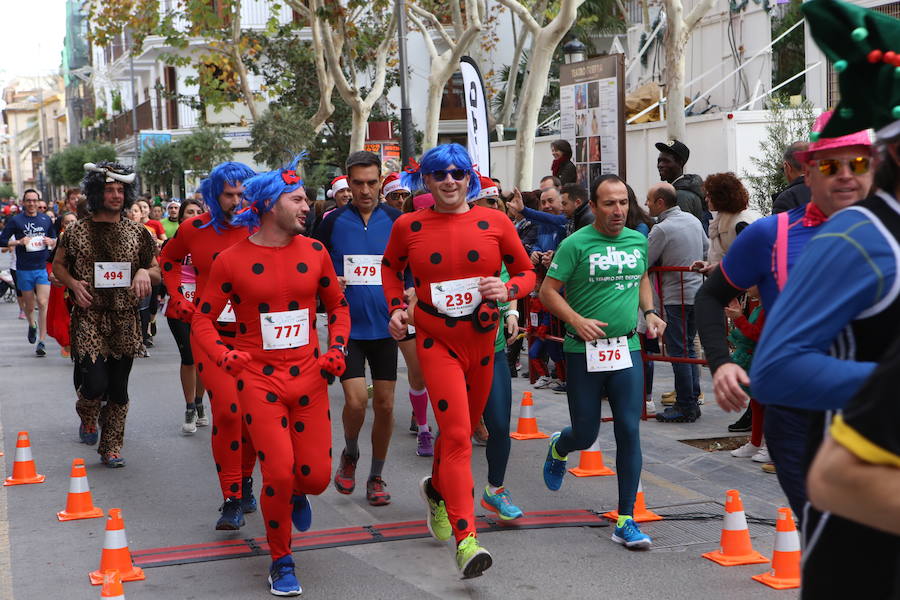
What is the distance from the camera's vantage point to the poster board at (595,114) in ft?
41.3

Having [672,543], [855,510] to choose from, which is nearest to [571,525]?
[672,543]

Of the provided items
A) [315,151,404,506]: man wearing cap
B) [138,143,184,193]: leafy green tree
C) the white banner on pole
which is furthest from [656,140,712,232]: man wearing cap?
[138,143,184,193]: leafy green tree

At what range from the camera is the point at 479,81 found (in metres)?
12.6

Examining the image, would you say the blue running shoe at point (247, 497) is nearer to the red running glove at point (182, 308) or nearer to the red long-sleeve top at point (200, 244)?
the red running glove at point (182, 308)

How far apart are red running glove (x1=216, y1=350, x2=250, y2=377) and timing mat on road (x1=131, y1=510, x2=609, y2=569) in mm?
1242

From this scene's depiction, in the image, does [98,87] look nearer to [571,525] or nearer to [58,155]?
[58,155]

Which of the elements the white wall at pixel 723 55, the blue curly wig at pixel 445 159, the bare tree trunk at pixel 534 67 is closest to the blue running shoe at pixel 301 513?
the blue curly wig at pixel 445 159

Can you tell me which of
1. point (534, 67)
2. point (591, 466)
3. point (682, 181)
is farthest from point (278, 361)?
point (534, 67)

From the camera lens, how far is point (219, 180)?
21.9 feet

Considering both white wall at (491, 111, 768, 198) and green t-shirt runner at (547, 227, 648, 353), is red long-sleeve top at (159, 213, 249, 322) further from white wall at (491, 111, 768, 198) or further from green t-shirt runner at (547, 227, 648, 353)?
white wall at (491, 111, 768, 198)

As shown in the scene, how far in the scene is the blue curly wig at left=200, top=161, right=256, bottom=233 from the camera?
6.70m

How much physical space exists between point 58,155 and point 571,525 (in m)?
70.6

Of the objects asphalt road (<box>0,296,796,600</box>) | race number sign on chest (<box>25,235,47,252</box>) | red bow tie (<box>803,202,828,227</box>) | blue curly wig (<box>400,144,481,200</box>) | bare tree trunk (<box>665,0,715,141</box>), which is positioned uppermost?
bare tree trunk (<box>665,0,715,141</box>)

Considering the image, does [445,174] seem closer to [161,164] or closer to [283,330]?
[283,330]
